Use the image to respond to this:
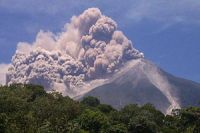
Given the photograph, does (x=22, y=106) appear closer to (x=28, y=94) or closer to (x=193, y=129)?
(x=28, y=94)

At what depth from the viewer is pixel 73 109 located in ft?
202

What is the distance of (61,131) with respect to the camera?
152 feet

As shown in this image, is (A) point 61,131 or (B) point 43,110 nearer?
(A) point 61,131

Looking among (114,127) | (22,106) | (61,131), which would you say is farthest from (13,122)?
(114,127)

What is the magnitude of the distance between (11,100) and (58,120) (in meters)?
10.1

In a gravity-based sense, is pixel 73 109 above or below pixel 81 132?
above

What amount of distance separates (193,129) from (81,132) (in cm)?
2354

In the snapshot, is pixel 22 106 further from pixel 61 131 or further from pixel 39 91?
pixel 39 91

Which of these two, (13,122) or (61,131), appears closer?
(13,122)

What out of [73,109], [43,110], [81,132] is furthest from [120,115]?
[81,132]

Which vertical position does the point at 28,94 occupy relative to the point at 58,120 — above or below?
above

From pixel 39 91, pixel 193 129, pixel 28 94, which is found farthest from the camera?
pixel 39 91

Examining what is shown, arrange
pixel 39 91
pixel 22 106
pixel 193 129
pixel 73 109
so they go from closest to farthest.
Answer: pixel 22 106
pixel 73 109
pixel 193 129
pixel 39 91

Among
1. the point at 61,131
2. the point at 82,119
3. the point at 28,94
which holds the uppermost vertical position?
the point at 28,94
